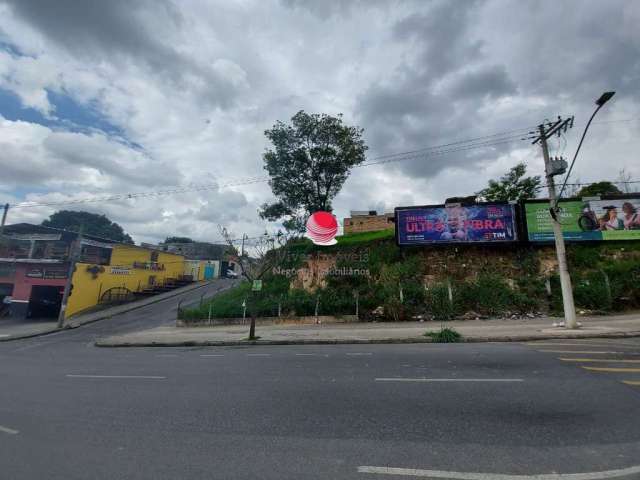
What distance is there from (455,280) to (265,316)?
12457 mm

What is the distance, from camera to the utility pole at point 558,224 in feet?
44.9

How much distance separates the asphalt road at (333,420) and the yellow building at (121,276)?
2678 cm

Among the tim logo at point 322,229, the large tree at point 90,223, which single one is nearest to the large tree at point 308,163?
the tim logo at point 322,229

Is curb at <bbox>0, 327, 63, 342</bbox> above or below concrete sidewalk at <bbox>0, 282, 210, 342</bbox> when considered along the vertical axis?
below

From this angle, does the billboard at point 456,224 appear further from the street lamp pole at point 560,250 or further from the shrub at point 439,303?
the street lamp pole at point 560,250

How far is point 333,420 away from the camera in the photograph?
4.88 metres

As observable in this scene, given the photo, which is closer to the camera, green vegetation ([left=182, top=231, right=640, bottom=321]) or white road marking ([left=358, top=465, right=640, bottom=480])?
white road marking ([left=358, top=465, right=640, bottom=480])

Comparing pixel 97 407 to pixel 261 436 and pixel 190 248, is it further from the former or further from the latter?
pixel 190 248

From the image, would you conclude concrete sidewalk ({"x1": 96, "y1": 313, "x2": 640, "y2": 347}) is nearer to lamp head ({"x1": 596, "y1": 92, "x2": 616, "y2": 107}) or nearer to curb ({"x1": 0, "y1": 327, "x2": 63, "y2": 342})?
lamp head ({"x1": 596, "y1": 92, "x2": 616, "y2": 107})

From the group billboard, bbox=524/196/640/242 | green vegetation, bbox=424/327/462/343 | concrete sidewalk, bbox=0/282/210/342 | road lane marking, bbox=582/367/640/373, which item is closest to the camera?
road lane marking, bbox=582/367/640/373

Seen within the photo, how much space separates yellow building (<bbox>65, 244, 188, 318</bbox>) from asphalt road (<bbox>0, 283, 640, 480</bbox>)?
26.8 metres

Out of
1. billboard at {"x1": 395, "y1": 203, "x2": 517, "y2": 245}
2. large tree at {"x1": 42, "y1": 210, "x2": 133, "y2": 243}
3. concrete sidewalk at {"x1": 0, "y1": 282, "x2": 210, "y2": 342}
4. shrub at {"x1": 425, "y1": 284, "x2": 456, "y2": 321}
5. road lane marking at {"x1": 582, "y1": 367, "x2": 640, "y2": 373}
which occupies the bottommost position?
concrete sidewalk at {"x1": 0, "y1": 282, "x2": 210, "y2": 342}

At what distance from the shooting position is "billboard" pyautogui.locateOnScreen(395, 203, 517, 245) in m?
21.1

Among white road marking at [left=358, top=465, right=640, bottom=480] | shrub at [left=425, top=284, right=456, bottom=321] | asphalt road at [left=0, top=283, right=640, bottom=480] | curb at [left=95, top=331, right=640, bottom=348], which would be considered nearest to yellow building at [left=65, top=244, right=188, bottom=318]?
curb at [left=95, top=331, right=640, bottom=348]
